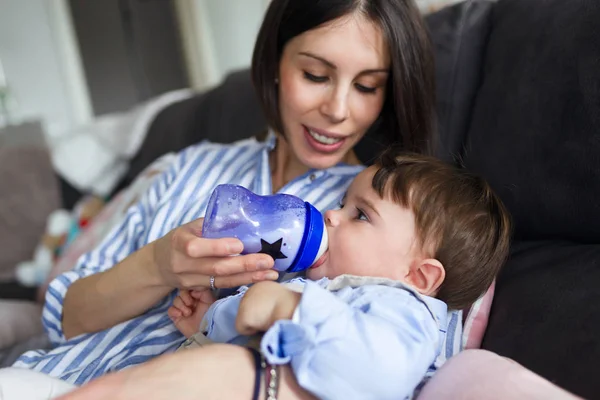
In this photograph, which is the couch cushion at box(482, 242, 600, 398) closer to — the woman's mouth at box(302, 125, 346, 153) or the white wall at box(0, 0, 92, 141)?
the woman's mouth at box(302, 125, 346, 153)

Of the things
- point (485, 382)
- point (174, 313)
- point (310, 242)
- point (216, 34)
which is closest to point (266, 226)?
point (310, 242)

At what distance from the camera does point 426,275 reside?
947 mm

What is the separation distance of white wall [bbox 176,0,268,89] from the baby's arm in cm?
325

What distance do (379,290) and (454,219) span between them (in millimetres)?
220

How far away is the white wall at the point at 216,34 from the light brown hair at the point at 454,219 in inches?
117

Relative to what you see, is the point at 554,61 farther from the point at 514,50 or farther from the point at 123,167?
the point at 123,167

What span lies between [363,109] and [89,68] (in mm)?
3469

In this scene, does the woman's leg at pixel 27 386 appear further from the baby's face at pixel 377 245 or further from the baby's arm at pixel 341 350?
the baby's face at pixel 377 245

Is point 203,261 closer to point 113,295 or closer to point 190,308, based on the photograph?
point 190,308

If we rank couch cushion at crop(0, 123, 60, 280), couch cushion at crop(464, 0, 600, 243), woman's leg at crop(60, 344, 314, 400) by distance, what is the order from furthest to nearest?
couch cushion at crop(0, 123, 60, 280) → couch cushion at crop(464, 0, 600, 243) → woman's leg at crop(60, 344, 314, 400)

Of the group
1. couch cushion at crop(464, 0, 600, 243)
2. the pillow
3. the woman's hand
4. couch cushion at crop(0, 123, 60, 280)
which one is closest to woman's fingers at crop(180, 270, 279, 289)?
the woman's hand

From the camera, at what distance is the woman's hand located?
85 centimetres

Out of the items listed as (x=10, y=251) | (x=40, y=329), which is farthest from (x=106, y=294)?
(x=10, y=251)

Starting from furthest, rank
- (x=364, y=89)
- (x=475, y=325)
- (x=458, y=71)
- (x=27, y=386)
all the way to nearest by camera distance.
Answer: (x=458, y=71), (x=364, y=89), (x=475, y=325), (x=27, y=386)
